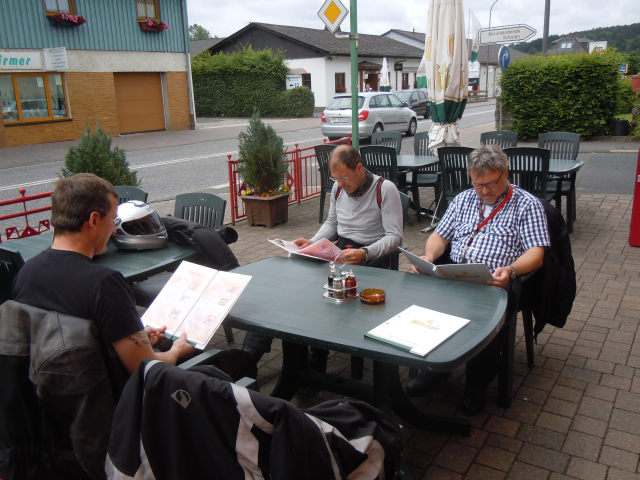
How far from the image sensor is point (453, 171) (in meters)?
6.25

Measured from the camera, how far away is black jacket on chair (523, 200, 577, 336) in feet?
10.3

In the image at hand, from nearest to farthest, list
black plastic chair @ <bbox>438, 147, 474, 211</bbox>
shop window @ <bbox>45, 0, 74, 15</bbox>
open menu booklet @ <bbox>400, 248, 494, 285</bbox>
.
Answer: open menu booklet @ <bbox>400, 248, 494, 285</bbox> < black plastic chair @ <bbox>438, 147, 474, 211</bbox> < shop window @ <bbox>45, 0, 74, 15</bbox>

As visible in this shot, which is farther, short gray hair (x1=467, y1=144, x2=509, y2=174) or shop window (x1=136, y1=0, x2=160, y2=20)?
shop window (x1=136, y1=0, x2=160, y2=20)

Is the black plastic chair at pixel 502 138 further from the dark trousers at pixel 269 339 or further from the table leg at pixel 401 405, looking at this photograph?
the table leg at pixel 401 405

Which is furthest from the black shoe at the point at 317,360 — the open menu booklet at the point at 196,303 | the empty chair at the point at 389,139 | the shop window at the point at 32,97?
the shop window at the point at 32,97

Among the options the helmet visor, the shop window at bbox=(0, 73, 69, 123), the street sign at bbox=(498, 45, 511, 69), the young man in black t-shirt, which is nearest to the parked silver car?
the street sign at bbox=(498, 45, 511, 69)

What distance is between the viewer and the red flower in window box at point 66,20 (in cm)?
1784

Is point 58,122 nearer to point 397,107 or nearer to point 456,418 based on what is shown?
point 397,107

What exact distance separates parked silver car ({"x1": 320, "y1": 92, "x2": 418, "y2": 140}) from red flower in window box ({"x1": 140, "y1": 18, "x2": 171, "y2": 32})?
8.39m

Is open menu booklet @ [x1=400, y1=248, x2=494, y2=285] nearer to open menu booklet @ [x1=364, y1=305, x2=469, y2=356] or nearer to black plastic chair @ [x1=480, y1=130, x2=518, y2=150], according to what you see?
open menu booklet @ [x1=364, y1=305, x2=469, y2=356]

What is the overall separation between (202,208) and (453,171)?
3065 mm

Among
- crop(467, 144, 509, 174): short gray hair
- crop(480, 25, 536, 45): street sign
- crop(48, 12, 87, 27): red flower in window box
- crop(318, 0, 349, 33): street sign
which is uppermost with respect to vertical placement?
crop(48, 12, 87, 27): red flower in window box

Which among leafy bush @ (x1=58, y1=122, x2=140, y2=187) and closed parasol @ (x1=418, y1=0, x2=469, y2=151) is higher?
closed parasol @ (x1=418, y1=0, x2=469, y2=151)

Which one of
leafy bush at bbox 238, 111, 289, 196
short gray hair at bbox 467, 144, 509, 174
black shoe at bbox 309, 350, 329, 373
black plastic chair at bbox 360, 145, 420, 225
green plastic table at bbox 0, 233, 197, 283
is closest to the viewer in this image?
short gray hair at bbox 467, 144, 509, 174
